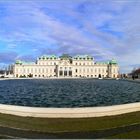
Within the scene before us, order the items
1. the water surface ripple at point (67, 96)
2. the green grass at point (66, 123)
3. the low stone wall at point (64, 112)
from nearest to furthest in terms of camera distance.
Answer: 1. the green grass at point (66, 123)
2. the low stone wall at point (64, 112)
3. the water surface ripple at point (67, 96)

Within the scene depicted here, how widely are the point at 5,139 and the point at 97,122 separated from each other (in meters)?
7.33

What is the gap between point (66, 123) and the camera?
18.6m

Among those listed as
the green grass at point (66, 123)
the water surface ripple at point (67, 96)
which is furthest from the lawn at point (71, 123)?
the water surface ripple at point (67, 96)

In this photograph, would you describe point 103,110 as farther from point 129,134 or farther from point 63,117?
point 129,134

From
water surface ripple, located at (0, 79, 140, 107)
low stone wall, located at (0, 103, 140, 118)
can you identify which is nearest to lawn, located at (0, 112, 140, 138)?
low stone wall, located at (0, 103, 140, 118)

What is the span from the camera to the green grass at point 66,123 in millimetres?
17016

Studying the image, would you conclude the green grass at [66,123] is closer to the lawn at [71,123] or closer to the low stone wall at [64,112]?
the lawn at [71,123]

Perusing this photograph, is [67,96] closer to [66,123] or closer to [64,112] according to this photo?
[64,112]

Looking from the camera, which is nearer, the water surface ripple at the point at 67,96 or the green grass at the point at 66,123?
the green grass at the point at 66,123

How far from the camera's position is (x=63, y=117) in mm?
20656

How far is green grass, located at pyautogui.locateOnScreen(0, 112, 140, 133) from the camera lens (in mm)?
17016

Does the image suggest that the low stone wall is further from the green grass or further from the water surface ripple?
the water surface ripple

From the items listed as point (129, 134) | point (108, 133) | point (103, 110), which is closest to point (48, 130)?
point (108, 133)

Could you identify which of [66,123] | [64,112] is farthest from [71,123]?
[64,112]
